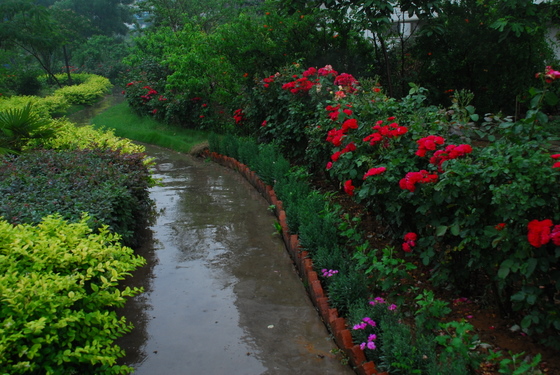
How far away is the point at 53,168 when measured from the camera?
5973 millimetres

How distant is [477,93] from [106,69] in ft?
103

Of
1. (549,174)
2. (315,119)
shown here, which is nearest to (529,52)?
(315,119)

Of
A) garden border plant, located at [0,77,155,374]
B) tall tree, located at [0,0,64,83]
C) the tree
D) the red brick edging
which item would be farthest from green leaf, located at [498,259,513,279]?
tall tree, located at [0,0,64,83]

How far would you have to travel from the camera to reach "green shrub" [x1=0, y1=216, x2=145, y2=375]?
105 inches

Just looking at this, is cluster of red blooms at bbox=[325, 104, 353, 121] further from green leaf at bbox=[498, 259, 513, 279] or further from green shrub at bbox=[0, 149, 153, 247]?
green leaf at bbox=[498, 259, 513, 279]

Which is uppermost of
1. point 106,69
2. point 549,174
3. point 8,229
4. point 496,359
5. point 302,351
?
point 106,69

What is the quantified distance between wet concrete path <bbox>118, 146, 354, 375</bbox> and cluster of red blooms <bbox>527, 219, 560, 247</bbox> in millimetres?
1506

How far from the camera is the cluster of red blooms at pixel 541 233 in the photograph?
265 centimetres

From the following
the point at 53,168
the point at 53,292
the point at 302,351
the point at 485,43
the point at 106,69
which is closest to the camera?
the point at 53,292

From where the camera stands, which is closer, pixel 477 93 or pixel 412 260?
pixel 412 260

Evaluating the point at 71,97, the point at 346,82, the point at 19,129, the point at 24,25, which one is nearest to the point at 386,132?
the point at 346,82

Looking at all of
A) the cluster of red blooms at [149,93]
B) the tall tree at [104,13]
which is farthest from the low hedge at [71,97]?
the tall tree at [104,13]

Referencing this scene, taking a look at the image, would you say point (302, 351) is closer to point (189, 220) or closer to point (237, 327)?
point (237, 327)

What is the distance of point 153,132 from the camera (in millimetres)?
14328
